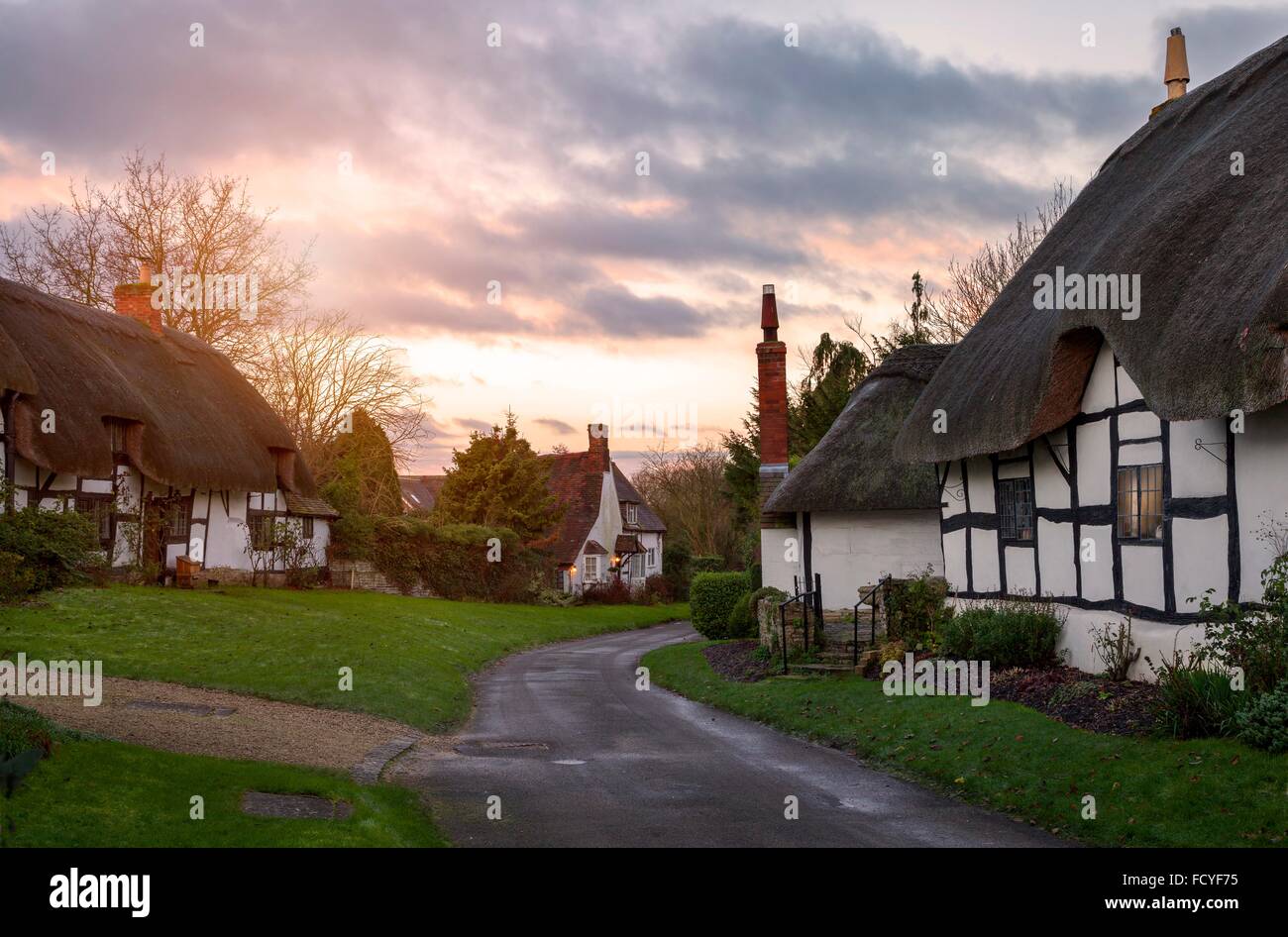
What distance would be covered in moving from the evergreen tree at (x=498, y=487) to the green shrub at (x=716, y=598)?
17.6 metres

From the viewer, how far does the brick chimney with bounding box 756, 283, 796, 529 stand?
30.2 meters

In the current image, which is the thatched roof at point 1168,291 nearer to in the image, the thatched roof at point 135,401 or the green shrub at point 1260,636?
the green shrub at point 1260,636

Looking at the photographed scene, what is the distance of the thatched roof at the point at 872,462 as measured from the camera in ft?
73.5

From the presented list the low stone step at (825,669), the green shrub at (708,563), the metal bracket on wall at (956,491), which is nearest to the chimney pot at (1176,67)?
the metal bracket on wall at (956,491)

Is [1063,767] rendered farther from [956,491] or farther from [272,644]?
[272,644]

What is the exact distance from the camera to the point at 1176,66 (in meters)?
21.4

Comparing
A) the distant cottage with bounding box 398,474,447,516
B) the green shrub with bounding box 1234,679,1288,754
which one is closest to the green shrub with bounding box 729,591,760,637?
the green shrub with bounding box 1234,679,1288,754

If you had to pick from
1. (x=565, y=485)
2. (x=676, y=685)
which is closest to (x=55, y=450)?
(x=676, y=685)

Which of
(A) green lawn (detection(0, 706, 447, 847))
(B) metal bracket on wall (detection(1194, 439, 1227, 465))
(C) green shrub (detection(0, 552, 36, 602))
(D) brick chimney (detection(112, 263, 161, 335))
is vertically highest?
(D) brick chimney (detection(112, 263, 161, 335))

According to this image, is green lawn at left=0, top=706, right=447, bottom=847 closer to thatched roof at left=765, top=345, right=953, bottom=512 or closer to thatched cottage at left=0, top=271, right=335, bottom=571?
thatched roof at left=765, top=345, right=953, bottom=512

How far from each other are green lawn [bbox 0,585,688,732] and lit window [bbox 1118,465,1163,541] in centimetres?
993

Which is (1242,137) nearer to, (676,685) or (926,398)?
(926,398)

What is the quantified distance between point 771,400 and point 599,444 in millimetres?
30521

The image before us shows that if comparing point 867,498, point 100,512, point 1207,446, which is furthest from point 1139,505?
point 100,512
